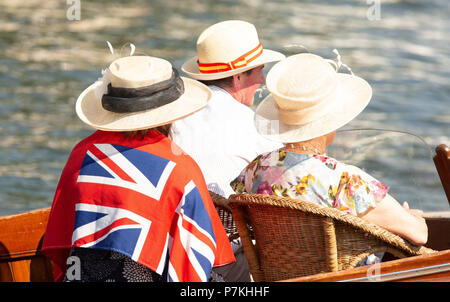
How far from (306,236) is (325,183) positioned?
21cm

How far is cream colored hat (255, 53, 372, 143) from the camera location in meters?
2.99

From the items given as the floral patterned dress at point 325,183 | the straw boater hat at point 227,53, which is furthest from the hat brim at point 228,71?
the floral patterned dress at point 325,183

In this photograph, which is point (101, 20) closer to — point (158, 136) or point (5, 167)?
point (5, 167)

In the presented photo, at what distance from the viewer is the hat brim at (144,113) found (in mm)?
2811

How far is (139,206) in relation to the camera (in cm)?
276

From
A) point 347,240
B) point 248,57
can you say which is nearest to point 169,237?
point 347,240

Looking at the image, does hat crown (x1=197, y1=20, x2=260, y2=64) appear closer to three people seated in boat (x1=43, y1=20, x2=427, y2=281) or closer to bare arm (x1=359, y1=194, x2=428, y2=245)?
three people seated in boat (x1=43, y1=20, x2=427, y2=281)

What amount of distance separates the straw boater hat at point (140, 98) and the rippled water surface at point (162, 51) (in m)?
6.08

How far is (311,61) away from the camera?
3088mm

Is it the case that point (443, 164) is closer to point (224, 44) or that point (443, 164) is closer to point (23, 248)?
point (224, 44)

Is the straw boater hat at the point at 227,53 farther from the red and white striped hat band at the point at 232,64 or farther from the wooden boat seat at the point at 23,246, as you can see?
the wooden boat seat at the point at 23,246

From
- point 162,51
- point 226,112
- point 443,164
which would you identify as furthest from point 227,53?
point 162,51

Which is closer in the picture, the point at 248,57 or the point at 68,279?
the point at 68,279

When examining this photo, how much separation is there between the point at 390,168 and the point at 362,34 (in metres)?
10.0
